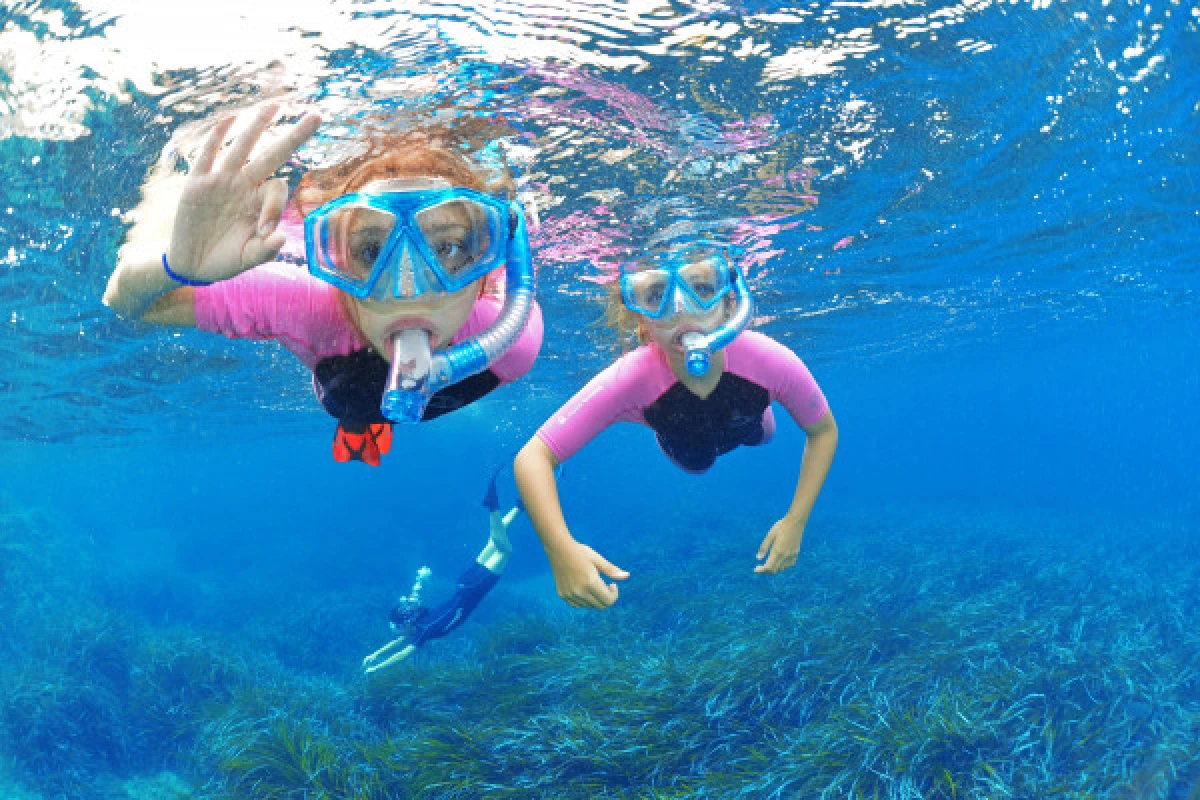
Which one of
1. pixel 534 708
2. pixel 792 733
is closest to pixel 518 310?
pixel 792 733

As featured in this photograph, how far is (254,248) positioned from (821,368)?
39.4 metres

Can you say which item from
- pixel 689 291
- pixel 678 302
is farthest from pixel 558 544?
pixel 689 291

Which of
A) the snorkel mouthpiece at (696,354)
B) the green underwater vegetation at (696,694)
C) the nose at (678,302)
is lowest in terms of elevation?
the green underwater vegetation at (696,694)

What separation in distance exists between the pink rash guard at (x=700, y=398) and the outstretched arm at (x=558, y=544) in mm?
470

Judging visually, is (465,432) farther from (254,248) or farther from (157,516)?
(157,516)

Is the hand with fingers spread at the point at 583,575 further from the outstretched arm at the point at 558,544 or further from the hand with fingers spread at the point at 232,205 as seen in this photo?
the hand with fingers spread at the point at 232,205

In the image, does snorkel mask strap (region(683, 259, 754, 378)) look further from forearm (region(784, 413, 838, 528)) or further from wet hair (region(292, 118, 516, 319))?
wet hair (region(292, 118, 516, 319))

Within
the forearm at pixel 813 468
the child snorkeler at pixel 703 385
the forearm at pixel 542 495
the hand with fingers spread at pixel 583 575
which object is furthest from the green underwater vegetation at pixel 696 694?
the forearm at pixel 542 495

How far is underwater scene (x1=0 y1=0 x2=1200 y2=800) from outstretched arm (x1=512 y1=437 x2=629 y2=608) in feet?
0.13

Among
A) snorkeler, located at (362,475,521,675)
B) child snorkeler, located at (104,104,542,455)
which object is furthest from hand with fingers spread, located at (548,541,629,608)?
snorkeler, located at (362,475,521,675)

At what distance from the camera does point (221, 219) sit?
9.31 feet

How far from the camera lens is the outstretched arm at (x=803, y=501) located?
583 centimetres

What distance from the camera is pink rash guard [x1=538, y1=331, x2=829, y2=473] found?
18.4ft

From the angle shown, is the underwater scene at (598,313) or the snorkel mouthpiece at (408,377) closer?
the snorkel mouthpiece at (408,377)
